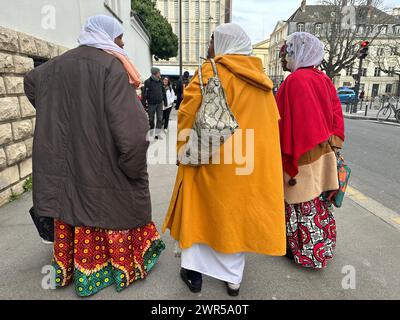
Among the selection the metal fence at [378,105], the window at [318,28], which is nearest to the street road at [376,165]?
the metal fence at [378,105]

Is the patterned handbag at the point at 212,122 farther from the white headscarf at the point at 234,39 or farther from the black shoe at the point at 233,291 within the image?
the black shoe at the point at 233,291

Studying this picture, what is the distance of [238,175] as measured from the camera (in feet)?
6.64

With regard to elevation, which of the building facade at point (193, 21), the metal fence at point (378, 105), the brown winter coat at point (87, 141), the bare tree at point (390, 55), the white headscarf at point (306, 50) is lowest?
the metal fence at point (378, 105)

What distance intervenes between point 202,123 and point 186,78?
1104cm

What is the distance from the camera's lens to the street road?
483 centimetres

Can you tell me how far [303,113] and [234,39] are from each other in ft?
2.51

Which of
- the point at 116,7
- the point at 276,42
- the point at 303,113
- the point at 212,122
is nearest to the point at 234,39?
the point at 212,122

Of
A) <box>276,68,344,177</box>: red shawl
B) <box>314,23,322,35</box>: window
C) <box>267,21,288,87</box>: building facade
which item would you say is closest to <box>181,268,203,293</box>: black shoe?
<box>276,68,344,177</box>: red shawl

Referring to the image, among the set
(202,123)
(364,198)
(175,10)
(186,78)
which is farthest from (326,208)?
(175,10)

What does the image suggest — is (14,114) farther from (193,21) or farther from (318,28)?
(193,21)

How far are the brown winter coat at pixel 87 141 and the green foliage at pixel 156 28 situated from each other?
2388cm

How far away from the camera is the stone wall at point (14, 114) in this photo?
3.58 m

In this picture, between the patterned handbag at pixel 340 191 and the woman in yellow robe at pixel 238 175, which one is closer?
the woman in yellow robe at pixel 238 175

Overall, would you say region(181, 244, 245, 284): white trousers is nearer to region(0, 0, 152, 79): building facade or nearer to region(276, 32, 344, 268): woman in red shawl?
region(276, 32, 344, 268): woman in red shawl
